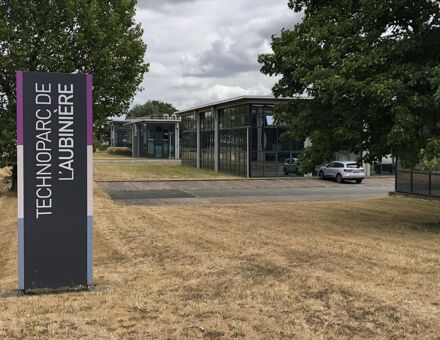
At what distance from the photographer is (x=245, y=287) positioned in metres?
6.30

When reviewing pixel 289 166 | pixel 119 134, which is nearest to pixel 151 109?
pixel 119 134

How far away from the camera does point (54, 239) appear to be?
6.27m

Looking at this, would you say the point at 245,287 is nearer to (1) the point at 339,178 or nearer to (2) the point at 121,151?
(1) the point at 339,178

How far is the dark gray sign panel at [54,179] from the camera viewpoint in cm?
606

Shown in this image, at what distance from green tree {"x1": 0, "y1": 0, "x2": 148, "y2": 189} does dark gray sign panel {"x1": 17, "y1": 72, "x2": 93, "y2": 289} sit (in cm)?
1363

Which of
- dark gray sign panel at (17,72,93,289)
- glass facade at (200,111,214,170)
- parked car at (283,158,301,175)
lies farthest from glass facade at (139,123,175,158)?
dark gray sign panel at (17,72,93,289)

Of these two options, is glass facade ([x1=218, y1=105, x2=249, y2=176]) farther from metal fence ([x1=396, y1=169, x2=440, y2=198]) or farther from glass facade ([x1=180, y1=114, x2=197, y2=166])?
metal fence ([x1=396, y1=169, x2=440, y2=198])

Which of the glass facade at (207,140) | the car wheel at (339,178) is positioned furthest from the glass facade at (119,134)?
the car wheel at (339,178)

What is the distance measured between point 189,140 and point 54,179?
145ft

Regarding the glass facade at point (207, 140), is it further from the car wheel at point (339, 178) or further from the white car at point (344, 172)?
the car wheel at point (339, 178)

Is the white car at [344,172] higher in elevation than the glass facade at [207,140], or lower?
lower

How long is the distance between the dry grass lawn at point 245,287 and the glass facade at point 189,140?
36.4 meters

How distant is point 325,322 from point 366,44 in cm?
786

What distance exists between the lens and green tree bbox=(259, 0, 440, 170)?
10242 mm
